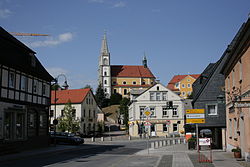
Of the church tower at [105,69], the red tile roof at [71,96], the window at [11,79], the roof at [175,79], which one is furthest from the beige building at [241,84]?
the church tower at [105,69]

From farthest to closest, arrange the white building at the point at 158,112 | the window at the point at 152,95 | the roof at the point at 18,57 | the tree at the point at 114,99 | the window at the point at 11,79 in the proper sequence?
the tree at the point at 114,99
the window at the point at 152,95
the white building at the point at 158,112
the window at the point at 11,79
the roof at the point at 18,57

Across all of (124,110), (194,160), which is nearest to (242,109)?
(194,160)

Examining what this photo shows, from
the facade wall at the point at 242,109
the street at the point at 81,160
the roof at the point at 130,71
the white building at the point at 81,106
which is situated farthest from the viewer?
the roof at the point at 130,71

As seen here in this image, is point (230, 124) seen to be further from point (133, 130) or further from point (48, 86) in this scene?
point (133, 130)

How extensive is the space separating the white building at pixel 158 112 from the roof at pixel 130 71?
2930 inches

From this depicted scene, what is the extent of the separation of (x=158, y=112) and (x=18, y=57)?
132 feet

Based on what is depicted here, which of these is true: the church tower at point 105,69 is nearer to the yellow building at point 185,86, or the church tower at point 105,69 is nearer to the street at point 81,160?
the yellow building at point 185,86

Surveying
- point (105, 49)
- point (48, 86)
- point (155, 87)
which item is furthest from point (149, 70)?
point (48, 86)

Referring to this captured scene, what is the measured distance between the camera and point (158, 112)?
64188 millimetres

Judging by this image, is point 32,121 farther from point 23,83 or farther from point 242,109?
point 242,109

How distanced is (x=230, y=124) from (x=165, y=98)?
3981cm

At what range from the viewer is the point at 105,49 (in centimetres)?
13625

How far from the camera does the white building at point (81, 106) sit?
2554 inches

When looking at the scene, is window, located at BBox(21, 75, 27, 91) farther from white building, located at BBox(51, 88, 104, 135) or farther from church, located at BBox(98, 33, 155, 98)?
church, located at BBox(98, 33, 155, 98)
